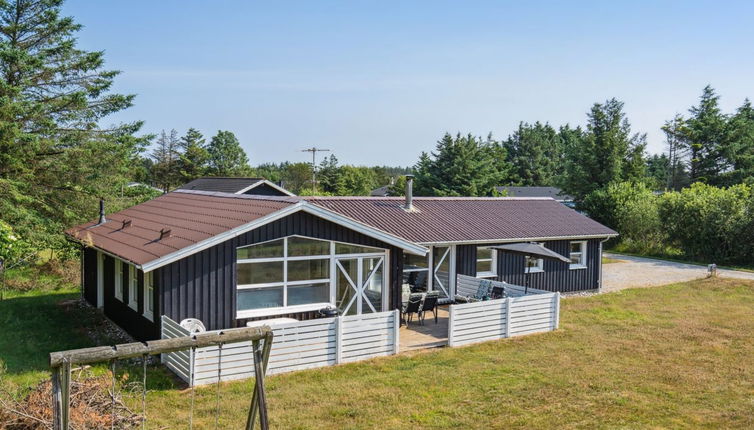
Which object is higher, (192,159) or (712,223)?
(192,159)

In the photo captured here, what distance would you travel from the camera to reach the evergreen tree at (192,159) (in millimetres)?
68688

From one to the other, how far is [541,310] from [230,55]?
1679cm

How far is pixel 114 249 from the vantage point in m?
12.7

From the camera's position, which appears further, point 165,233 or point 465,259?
point 465,259

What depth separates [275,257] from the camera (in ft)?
40.6

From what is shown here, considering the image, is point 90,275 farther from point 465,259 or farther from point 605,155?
point 605,155

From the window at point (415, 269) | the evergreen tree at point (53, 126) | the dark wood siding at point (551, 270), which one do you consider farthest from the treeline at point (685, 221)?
the evergreen tree at point (53, 126)

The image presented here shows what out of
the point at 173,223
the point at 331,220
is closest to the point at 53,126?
the point at 173,223

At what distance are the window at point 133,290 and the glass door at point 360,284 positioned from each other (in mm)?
4473

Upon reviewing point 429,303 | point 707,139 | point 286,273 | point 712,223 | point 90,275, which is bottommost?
point 429,303

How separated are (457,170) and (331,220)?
38887mm

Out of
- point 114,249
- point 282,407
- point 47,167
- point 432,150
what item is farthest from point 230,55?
point 432,150

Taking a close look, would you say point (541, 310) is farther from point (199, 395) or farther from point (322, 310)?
point (199, 395)

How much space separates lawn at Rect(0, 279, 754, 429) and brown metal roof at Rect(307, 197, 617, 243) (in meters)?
4.35
